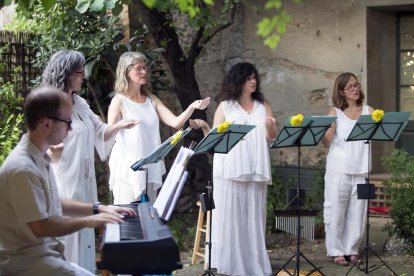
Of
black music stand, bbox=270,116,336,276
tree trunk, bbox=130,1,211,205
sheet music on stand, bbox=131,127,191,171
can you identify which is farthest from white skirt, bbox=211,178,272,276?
tree trunk, bbox=130,1,211,205

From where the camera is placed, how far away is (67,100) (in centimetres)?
446

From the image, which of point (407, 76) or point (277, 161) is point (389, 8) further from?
point (277, 161)

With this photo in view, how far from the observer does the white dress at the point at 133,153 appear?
736 cm

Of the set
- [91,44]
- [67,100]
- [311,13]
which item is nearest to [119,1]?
[91,44]

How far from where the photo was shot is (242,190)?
→ 7875mm

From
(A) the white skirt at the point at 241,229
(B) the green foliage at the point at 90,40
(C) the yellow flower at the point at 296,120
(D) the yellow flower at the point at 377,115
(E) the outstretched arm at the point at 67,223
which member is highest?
(B) the green foliage at the point at 90,40

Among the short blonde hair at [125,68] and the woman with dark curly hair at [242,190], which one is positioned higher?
the short blonde hair at [125,68]

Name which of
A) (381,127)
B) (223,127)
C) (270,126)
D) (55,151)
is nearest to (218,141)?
(223,127)

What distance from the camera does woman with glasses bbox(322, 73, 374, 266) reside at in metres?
8.32

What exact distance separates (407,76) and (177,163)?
636 cm

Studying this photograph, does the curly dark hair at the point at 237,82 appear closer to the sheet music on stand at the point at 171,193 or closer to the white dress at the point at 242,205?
the white dress at the point at 242,205

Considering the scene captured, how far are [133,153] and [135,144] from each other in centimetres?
8

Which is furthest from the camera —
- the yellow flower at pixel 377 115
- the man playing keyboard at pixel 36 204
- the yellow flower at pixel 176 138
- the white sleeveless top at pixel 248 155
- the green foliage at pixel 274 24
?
the white sleeveless top at pixel 248 155

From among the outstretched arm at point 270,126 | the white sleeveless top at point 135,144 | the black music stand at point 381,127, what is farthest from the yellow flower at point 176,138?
the black music stand at point 381,127
